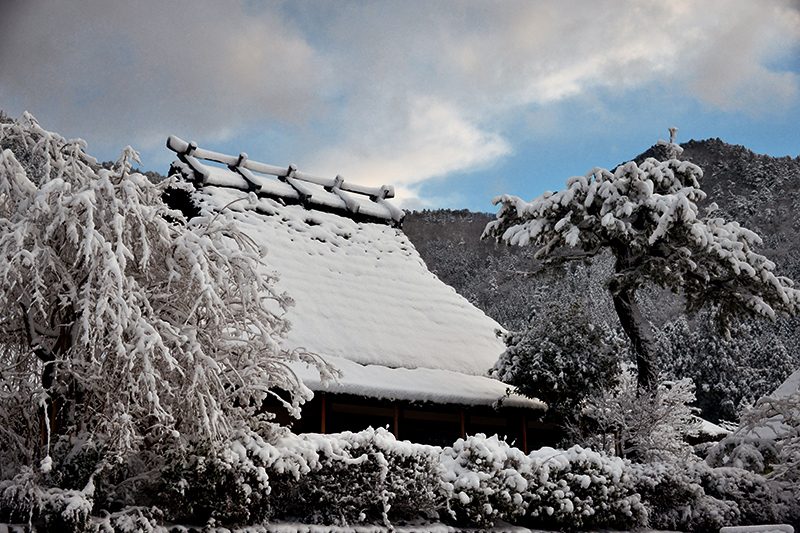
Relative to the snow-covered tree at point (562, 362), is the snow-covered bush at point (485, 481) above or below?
below

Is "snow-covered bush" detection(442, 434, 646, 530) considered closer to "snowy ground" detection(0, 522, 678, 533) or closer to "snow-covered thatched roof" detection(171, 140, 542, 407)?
"snowy ground" detection(0, 522, 678, 533)

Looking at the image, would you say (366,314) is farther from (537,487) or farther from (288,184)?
(537,487)

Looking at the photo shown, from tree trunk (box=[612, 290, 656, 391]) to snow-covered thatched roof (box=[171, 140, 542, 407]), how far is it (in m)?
2.51

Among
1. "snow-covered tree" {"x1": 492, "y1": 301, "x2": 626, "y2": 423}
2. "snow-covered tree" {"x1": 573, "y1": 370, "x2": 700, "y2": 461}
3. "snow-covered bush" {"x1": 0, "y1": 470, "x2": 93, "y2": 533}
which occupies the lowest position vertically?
"snow-covered bush" {"x1": 0, "y1": 470, "x2": 93, "y2": 533}

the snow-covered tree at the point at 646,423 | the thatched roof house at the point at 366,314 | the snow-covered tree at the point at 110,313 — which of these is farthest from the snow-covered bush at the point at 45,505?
the snow-covered tree at the point at 646,423

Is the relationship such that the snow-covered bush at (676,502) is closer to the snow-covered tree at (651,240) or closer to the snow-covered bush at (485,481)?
the snow-covered bush at (485,481)

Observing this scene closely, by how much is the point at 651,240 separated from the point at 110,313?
35.7 feet

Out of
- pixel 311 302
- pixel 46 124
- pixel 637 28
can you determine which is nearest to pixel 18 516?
pixel 46 124

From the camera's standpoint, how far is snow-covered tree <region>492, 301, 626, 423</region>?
42.6 ft

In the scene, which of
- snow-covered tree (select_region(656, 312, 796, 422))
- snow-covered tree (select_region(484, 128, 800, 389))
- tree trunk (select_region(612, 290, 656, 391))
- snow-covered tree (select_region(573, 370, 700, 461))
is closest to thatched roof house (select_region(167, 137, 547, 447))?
snow-covered tree (select_region(573, 370, 700, 461))

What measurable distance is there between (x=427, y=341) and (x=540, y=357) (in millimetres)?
2524

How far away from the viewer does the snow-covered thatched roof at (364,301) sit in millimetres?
12109

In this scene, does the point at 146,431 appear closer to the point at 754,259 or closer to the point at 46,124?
the point at 46,124

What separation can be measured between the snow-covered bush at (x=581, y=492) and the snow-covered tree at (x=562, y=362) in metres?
3.54
